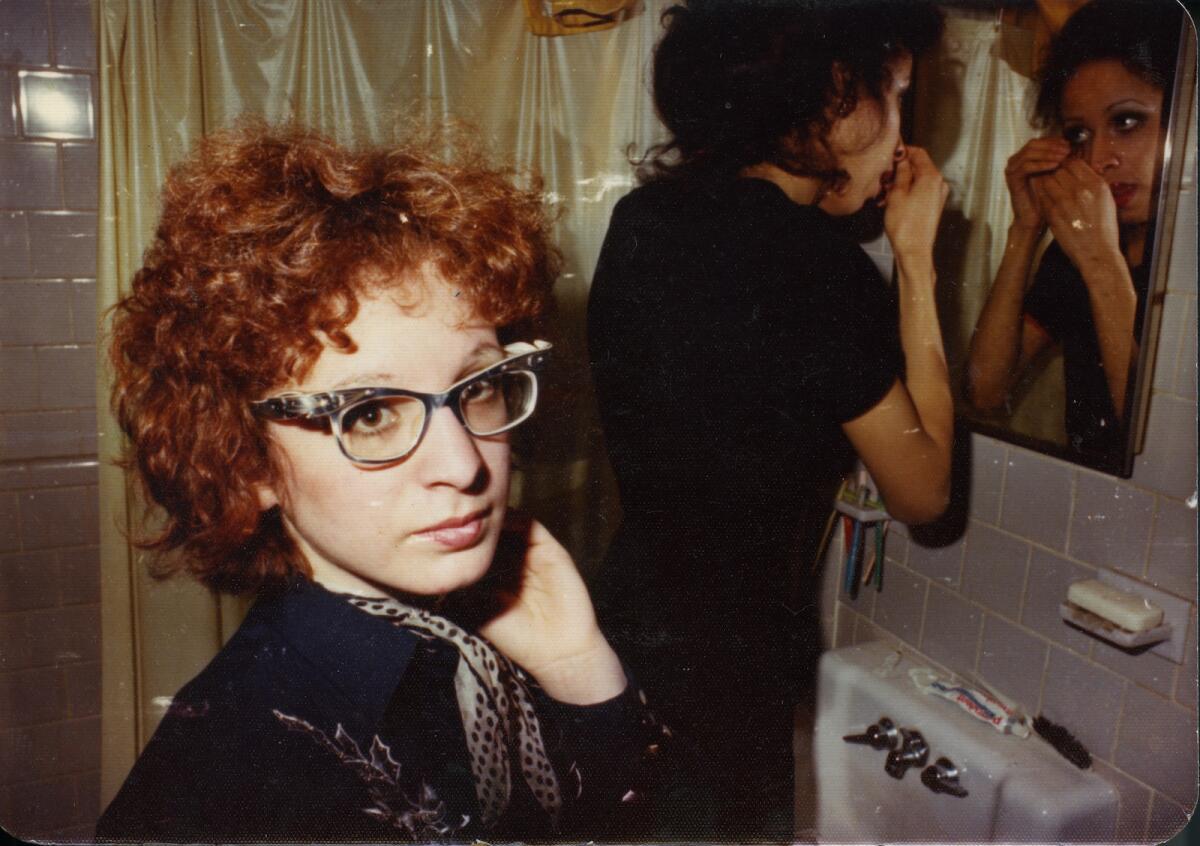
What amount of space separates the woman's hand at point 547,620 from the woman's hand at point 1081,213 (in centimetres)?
77

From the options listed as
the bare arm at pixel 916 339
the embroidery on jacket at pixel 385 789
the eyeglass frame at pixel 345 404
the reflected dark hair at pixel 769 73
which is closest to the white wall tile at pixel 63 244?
the eyeglass frame at pixel 345 404

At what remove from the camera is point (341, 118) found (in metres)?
0.89

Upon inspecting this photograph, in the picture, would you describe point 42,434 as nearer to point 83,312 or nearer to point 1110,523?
point 83,312

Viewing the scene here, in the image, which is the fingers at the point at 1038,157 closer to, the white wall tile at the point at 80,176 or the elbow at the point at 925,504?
the elbow at the point at 925,504

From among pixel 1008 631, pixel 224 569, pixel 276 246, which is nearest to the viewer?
pixel 276 246

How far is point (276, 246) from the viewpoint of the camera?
2.63 ft

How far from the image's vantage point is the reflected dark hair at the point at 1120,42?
Result: 2.90ft

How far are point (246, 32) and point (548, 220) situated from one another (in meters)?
0.41

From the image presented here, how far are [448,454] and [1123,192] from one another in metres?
0.87

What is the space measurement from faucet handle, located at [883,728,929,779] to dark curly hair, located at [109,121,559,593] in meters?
0.85

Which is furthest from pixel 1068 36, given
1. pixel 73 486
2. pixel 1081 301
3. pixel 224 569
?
pixel 73 486

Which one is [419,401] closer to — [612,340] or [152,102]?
[612,340]

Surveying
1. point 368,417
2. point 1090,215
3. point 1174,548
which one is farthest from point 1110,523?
point 368,417

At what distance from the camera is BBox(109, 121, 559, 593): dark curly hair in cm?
80
